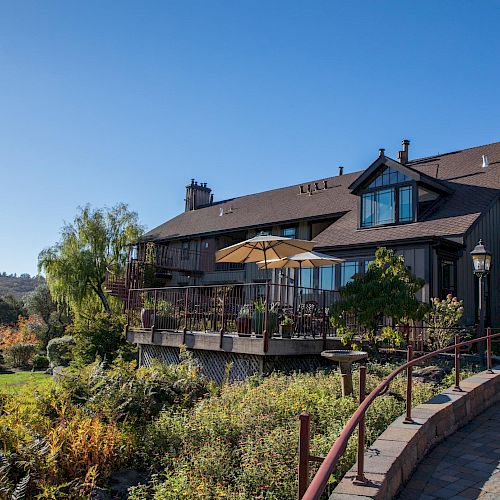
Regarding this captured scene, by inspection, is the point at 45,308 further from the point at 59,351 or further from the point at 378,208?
the point at 378,208

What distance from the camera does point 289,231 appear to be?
869 inches

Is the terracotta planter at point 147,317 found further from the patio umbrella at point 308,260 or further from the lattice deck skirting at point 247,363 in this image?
the patio umbrella at point 308,260

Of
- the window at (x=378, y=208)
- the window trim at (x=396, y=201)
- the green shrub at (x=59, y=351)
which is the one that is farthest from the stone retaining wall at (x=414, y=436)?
the green shrub at (x=59, y=351)

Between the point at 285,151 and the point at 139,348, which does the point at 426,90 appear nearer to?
the point at 285,151

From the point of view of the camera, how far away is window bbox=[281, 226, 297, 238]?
2182 centimetres

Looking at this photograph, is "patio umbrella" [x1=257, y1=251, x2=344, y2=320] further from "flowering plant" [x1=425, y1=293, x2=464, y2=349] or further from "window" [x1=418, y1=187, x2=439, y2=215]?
"window" [x1=418, y1=187, x2=439, y2=215]

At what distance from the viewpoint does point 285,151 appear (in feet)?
44.9

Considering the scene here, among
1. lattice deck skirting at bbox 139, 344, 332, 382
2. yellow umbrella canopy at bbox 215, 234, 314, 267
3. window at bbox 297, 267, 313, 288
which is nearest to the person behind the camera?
lattice deck skirting at bbox 139, 344, 332, 382

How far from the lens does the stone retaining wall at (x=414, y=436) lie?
4.01 m

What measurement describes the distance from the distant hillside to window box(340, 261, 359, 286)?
2740 inches

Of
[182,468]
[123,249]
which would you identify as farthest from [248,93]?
[123,249]

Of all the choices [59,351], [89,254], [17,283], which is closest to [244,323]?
[59,351]

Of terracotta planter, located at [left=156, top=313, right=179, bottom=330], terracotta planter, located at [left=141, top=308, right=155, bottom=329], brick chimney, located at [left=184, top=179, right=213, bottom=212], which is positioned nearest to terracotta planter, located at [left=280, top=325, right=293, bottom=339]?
terracotta planter, located at [left=156, top=313, right=179, bottom=330]

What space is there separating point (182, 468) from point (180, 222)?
25.8 metres
